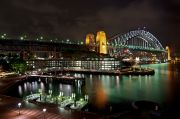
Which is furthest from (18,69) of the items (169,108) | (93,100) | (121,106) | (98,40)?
(98,40)

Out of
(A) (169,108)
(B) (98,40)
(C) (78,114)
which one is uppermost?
(B) (98,40)

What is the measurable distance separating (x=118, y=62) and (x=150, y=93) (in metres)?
33.4

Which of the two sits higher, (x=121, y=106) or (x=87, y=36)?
(x=87, y=36)

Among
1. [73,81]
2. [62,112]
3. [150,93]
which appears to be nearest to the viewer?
[62,112]

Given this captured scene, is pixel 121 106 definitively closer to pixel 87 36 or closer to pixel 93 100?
pixel 93 100

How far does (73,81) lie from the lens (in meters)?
35.4

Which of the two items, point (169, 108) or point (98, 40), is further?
point (98, 40)

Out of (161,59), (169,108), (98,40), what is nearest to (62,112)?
(169,108)

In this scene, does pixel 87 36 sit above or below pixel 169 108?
above

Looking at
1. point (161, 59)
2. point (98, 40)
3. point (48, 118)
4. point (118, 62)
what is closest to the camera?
point (48, 118)

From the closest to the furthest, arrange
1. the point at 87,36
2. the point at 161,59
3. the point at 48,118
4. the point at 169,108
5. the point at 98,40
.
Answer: the point at 48,118 → the point at 169,108 → the point at 98,40 → the point at 87,36 → the point at 161,59

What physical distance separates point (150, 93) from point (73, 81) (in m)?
12.1

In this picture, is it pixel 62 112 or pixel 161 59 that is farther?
pixel 161 59

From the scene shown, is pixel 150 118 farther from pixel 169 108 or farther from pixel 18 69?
pixel 18 69
